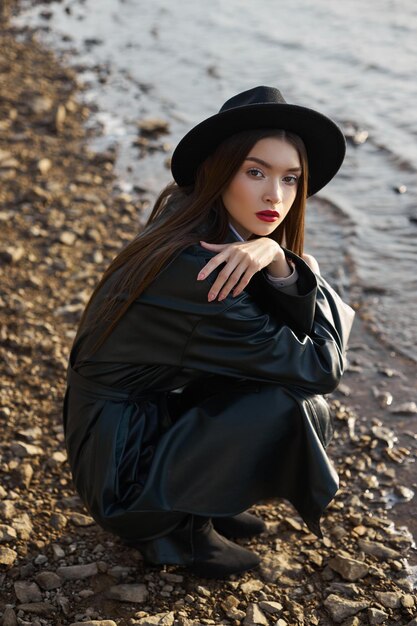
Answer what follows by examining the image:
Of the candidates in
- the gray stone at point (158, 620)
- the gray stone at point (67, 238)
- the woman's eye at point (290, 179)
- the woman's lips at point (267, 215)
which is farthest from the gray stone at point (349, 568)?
the gray stone at point (67, 238)

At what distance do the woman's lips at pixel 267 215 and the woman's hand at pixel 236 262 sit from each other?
153mm

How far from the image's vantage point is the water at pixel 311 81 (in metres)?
7.06

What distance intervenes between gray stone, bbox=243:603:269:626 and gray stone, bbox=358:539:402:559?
668 millimetres

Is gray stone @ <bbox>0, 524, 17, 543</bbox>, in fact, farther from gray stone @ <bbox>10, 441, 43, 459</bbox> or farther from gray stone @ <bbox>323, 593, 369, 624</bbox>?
gray stone @ <bbox>323, 593, 369, 624</bbox>

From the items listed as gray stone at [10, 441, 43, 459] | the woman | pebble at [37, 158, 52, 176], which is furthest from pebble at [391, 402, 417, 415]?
pebble at [37, 158, 52, 176]

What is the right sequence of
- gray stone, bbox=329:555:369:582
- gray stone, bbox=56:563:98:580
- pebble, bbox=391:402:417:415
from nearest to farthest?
1. gray stone, bbox=56:563:98:580
2. gray stone, bbox=329:555:369:582
3. pebble, bbox=391:402:417:415

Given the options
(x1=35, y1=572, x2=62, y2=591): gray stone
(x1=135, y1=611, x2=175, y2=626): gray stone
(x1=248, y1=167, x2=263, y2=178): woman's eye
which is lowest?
(x1=35, y1=572, x2=62, y2=591): gray stone

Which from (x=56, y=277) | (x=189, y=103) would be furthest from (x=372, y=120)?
(x=56, y=277)

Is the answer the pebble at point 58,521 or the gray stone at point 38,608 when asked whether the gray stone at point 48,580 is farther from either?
the pebble at point 58,521

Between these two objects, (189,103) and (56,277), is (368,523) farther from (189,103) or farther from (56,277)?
(189,103)

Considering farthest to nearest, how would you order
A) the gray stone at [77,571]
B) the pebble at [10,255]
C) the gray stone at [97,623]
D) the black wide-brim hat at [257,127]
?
1. the pebble at [10,255]
2. the gray stone at [77,571]
3. the black wide-brim hat at [257,127]
4. the gray stone at [97,623]

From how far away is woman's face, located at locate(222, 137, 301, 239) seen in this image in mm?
3342

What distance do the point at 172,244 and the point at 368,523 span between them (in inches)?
66.7

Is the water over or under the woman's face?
under
